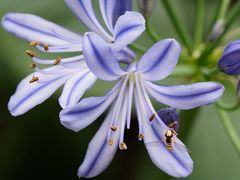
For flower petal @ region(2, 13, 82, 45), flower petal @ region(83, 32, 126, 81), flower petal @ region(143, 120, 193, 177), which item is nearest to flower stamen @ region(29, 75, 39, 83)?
flower petal @ region(2, 13, 82, 45)

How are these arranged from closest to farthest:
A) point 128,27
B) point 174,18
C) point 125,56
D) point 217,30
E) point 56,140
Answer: point 128,27 < point 125,56 < point 174,18 < point 217,30 < point 56,140

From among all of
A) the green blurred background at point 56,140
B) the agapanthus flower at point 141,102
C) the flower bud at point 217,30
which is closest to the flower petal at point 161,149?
the agapanthus flower at point 141,102

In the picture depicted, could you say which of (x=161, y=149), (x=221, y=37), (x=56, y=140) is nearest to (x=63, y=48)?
(x=161, y=149)

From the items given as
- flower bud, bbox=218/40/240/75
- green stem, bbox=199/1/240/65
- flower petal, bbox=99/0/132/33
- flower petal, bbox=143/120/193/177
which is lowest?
flower petal, bbox=143/120/193/177

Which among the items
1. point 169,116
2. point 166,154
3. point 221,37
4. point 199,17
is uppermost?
point 199,17

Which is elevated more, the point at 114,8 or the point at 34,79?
the point at 114,8

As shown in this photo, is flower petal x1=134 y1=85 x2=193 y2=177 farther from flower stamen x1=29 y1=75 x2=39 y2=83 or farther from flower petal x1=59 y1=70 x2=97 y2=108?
flower stamen x1=29 y1=75 x2=39 y2=83

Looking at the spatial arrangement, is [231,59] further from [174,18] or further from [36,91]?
[36,91]
